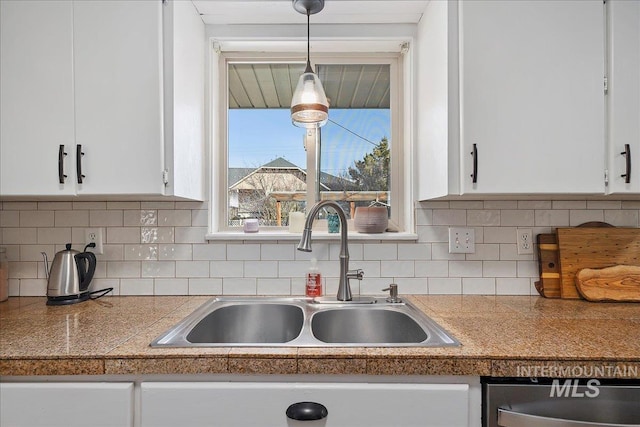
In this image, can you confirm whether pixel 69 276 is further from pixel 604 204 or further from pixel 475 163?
pixel 604 204

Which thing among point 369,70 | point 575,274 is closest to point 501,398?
point 575,274

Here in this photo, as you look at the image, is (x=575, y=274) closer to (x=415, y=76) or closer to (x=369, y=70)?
(x=415, y=76)

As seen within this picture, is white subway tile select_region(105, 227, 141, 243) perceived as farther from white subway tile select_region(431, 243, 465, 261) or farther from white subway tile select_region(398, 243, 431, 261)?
white subway tile select_region(431, 243, 465, 261)

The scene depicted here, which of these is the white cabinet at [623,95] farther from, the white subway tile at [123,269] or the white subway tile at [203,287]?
the white subway tile at [123,269]

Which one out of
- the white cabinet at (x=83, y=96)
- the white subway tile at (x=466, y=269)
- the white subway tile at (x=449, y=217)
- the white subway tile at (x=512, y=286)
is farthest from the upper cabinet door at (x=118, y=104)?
the white subway tile at (x=512, y=286)

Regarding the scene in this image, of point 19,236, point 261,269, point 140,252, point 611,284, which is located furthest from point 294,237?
point 611,284

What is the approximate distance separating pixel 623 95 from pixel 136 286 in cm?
215

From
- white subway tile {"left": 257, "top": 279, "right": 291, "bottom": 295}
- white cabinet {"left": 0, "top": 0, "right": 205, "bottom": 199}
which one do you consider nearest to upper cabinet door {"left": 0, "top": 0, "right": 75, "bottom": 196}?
white cabinet {"left": 0, "top": 0, "right": 205, "bottom": 199}

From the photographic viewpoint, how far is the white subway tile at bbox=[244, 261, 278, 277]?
1.63m

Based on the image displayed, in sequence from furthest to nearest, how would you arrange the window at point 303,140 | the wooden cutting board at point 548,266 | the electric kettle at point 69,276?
the window at point 303,140, the wooden cutting board at point 548,266, the electric kettle at point 69,276

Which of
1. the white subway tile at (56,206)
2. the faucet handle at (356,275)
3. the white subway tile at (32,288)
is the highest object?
the white subway tile at (56,206)

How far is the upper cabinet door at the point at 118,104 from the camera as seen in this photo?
130cm

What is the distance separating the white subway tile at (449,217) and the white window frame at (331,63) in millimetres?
118

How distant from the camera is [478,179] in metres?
1.30
